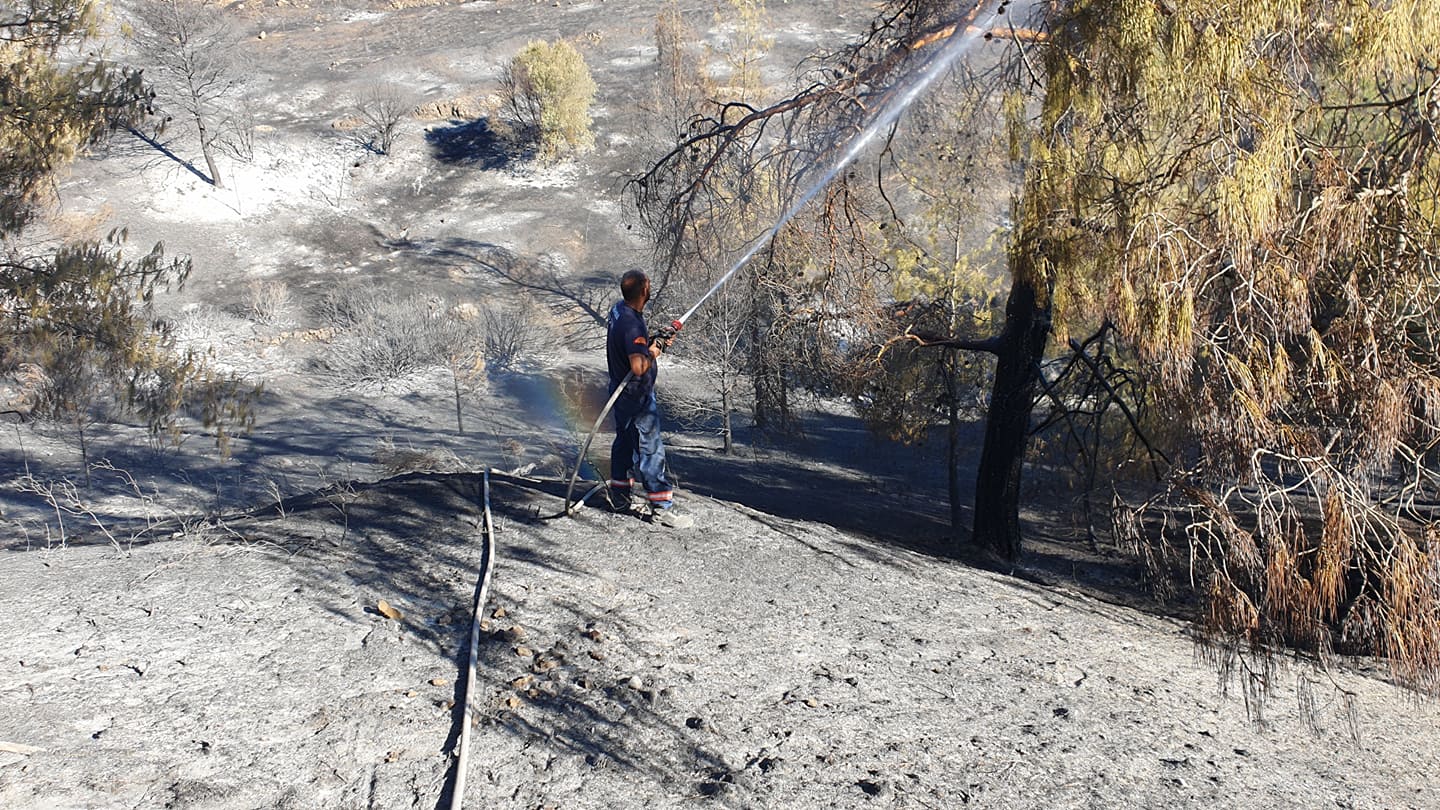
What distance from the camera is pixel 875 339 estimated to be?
29.2ft

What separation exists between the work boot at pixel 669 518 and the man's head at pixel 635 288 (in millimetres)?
1416

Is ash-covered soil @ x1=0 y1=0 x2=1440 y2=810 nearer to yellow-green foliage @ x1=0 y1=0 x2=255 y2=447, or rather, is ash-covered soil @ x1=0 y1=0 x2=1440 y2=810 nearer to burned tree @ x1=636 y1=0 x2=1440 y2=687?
burned tree @ x1=636 y1=0 x2=1440 y2=687

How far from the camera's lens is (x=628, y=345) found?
251 inches

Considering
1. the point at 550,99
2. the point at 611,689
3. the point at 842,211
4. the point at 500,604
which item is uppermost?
the point at 550,99

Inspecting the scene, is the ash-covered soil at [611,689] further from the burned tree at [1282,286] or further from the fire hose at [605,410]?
the burned tree at [1282,286]

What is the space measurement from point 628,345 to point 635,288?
355 millimetres

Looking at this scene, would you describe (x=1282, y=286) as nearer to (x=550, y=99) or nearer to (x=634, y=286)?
(x=634, y=286)

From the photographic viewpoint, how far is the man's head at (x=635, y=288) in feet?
20.8

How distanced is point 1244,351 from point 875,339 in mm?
4202

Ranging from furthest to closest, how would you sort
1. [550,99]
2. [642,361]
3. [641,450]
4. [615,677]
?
[550,99]
[641,450]
[642,361]
[615,677]

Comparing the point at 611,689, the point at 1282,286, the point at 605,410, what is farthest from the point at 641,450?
the point at 1282,286

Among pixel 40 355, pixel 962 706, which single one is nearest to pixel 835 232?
pixel 962 706

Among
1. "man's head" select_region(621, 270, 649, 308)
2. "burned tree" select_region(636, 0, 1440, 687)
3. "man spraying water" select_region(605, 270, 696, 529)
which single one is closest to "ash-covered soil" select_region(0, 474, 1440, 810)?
"man spraying water" select_region(605, 270, 696, 529)

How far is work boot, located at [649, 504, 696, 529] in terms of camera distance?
22.6 ft
